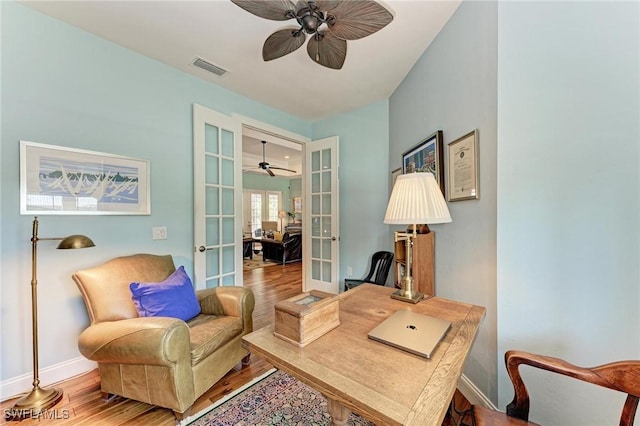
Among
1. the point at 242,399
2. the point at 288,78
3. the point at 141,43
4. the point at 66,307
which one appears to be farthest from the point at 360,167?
the point at 66,307

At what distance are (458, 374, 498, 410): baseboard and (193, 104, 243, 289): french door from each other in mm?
2368

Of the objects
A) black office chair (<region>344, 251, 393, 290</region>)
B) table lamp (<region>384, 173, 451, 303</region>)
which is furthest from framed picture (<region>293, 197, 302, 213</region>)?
table lamp (<region>384, 173, 451, 303</region>)

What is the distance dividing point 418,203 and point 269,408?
1535mm

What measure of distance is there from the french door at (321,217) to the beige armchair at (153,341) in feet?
6.06

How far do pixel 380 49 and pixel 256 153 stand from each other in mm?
4715

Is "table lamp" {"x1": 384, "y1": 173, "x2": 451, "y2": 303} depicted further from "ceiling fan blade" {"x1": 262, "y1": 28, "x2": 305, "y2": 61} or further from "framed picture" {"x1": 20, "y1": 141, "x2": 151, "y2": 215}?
"framed picture" {"x1": 20, "y1": 141, "x2": 151, "y2": 215}

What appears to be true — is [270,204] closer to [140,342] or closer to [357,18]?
[140,342]

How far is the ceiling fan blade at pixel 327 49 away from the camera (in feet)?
5.57

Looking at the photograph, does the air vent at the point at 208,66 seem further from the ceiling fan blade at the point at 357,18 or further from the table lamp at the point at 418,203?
the table lamp at the point at 418,203

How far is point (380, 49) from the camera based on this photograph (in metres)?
2.17

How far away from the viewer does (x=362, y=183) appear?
3.47 metres

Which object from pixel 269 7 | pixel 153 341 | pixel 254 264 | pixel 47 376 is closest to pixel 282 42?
pixel 269 7

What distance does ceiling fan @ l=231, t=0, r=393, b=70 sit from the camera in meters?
1.37

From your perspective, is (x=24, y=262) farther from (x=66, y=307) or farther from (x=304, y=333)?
(x=304, y=333)
